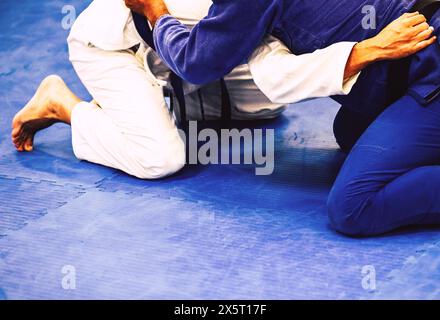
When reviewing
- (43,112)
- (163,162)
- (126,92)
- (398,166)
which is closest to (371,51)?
(398,166)

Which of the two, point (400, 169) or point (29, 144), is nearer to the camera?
point (400, 169)

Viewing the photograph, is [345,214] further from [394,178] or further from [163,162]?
[163,162]

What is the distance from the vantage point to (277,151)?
3092 millimetres

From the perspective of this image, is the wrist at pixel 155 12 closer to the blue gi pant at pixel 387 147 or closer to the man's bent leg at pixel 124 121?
the man's bent leg at pixel 124 121

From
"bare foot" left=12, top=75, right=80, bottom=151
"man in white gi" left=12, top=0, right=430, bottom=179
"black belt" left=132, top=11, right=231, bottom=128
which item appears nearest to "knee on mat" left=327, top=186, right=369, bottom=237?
"man in white gi" left=12, top=0, right=430, bottom=179

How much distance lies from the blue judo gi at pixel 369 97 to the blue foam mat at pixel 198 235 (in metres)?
0.10

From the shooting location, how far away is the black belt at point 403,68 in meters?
2.38

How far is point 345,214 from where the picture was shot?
2377mm

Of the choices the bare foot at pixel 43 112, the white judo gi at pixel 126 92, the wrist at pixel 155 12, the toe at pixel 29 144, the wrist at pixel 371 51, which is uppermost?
the wrist at pixel 371 51

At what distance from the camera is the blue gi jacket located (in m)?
2.40

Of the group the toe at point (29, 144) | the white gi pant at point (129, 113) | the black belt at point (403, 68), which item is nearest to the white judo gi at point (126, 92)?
the white gi pant at point (129, 113)

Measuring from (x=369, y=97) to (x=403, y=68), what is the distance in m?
0.14
